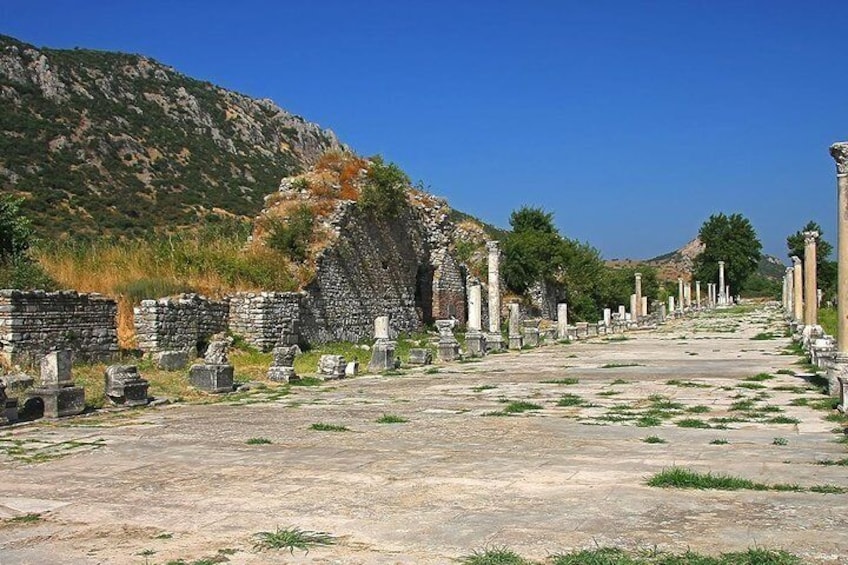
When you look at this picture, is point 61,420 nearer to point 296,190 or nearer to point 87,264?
point 87,264

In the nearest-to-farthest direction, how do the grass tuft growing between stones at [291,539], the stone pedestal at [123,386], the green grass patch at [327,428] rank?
the grass tuft growing between stones at [291,539] < the green grass patch at [327,428] < the stone pedestal at [123,386]

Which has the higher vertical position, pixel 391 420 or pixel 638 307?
pixel 638 307

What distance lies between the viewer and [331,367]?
63.7 feet

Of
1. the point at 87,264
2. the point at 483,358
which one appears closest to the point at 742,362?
the point at 483,358

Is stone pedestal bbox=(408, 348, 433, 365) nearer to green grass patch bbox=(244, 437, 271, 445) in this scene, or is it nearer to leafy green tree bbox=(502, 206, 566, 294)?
green grass patch bbox=(244, 437, 271, 445)

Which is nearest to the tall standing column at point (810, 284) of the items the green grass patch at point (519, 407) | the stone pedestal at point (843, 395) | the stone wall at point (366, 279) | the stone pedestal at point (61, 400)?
the stone pedestal at point (843, 395)

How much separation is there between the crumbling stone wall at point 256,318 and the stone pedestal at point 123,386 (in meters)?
10.2

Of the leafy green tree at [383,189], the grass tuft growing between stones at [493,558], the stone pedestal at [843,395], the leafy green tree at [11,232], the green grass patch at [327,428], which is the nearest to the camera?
the grass tuft growing between stones at [493,558]

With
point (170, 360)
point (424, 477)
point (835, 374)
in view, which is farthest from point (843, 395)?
point (170, 360)

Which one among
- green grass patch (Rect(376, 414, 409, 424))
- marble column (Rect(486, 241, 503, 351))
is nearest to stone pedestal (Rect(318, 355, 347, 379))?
green grass patch (Rect(376, 414, 409, 424))

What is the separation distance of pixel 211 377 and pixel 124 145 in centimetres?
5505

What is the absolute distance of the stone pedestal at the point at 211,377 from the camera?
16.4 meters

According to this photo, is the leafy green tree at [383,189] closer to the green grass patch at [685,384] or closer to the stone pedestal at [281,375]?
the stone pedestal at [281,375]

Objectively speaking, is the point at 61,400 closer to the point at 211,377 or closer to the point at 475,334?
the point at 211,377
